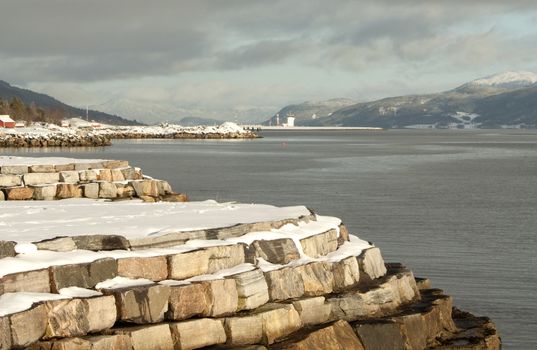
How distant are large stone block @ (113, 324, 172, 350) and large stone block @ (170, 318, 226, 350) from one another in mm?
98

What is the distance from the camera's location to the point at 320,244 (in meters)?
12.5

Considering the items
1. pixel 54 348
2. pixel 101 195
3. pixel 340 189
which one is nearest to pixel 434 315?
pixel 54 348

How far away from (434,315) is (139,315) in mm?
4736

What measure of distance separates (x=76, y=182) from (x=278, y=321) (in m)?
13.3

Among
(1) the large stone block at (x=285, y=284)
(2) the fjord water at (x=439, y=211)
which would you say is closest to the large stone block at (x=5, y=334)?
(1) the large stone block at (x=285, y=284)

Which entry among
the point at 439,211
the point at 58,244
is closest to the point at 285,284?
the point at 58,244

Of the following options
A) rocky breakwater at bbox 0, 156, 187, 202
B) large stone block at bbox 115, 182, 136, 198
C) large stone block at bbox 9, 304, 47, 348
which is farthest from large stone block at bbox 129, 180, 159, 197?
large stone block at bbox 9, 304, 47, 348

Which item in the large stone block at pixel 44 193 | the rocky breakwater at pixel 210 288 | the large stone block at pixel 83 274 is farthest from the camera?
the large stone block at pixel 44 193

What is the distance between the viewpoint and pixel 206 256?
1059 centimetres

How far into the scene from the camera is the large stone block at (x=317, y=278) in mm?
11445

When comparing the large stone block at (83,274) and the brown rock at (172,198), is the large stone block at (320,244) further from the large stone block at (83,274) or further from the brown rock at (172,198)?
the brown rock at (172,198)

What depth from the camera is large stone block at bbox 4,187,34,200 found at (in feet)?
66.9

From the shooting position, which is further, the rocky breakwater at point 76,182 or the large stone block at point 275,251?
the rocky breakwater at point 76,182

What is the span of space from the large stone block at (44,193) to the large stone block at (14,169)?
1725 mm
